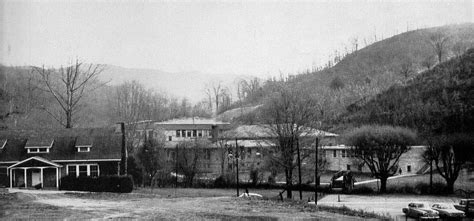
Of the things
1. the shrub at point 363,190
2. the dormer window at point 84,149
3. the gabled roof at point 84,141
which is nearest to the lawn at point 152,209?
the gabled roof at point 84,141

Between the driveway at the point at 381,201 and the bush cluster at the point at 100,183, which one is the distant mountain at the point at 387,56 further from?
the bush cluster at the point at 100,183

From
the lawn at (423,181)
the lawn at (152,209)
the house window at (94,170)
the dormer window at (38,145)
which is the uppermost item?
the dormer window at (38,145)

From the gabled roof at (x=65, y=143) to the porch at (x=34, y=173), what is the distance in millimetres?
913

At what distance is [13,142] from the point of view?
39781mm

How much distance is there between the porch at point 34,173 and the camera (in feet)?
124

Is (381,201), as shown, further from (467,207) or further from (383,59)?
(383,59)

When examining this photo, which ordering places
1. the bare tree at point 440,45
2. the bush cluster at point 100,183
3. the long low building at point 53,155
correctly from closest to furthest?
the bush cluster at point 100,183
the long low building at point 53,155
the bare tree at point 440,45

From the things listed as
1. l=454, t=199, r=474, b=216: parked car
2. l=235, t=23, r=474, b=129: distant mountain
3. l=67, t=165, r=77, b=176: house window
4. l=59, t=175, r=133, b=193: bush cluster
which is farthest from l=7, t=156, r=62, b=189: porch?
l=235, t=23, r=474, b=129: distant mountain

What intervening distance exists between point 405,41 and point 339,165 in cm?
14422

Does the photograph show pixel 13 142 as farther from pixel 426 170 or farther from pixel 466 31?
pixel 466 31

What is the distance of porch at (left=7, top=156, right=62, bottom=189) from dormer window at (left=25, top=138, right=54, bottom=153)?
1.47 metres

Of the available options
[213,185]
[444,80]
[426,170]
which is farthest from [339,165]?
[444,80]

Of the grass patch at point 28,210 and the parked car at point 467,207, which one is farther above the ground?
the grass patch at point 28,210

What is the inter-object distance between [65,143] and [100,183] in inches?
268
